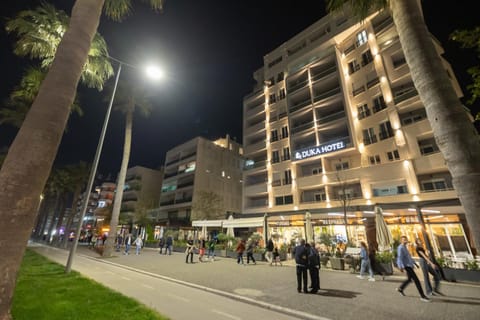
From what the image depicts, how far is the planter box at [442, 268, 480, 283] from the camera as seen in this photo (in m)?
8.80

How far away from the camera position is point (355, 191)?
77.7 feet

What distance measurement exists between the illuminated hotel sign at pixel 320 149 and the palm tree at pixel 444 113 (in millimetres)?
23222

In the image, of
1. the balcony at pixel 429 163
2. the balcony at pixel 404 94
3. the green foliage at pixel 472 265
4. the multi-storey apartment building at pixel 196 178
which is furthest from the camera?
the multi-storey apartment building at pixel 196 178

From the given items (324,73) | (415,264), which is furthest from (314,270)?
(324,73)

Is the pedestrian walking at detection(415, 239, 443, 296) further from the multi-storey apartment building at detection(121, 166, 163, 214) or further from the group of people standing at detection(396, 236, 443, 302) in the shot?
the multi-storey apartment building at detection(121, 166, 163, 214)

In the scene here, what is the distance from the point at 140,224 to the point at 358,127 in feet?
126

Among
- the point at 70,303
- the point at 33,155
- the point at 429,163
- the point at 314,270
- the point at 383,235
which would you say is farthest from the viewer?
the point at 429,163

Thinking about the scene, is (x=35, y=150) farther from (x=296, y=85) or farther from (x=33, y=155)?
(x=296, y=85)

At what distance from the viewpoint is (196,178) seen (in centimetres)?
4097

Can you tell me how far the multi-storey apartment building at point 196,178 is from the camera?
4141cm

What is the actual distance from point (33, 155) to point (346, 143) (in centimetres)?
2629

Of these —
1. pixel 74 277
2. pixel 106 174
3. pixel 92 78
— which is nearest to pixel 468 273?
pixel 74 277

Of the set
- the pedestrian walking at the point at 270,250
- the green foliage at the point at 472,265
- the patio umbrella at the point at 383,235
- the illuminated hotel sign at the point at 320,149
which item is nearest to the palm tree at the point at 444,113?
the green foliage at the point at 472,265

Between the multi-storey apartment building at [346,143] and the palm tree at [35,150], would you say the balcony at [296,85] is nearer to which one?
the multi-storey apartment building at [346,143]
